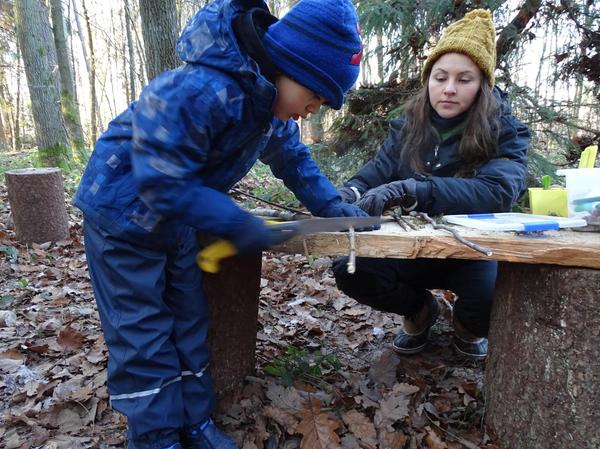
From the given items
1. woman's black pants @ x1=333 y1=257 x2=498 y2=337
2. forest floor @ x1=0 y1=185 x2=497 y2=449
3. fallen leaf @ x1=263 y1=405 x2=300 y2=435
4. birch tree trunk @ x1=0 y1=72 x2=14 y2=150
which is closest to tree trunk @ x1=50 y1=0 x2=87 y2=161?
forest floor @ x1=0 y1=185 x2=497 y2=449

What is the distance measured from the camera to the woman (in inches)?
88.8

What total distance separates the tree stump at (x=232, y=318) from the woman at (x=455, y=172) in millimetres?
514

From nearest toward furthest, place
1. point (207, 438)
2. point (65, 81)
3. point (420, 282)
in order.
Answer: point (207, 438) < point (420, 282) < point (65, 81)

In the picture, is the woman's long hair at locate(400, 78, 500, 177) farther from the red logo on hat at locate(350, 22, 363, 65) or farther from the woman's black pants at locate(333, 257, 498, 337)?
the red logo on hat at locate(350, 22, 363, 65)

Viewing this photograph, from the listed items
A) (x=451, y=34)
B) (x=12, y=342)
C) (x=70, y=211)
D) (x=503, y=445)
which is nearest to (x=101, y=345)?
(x=12, y=342)

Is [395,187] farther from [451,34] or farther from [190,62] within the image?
[190,62]

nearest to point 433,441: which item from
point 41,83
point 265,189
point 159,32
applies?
point 159,32

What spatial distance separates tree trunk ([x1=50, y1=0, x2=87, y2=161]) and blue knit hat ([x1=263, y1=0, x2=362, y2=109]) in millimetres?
9601

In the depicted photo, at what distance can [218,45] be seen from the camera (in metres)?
1.47

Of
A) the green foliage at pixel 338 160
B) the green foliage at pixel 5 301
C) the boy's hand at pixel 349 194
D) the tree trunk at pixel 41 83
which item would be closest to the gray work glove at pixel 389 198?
the boy's hand at pixel 349 194

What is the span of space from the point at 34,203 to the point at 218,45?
3.98 meters

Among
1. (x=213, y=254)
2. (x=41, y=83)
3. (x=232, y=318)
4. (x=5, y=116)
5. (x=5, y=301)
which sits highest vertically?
(x=5, y=116)

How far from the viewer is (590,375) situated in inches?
63.3

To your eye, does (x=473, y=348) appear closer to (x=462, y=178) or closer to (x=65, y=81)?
(x=462, y=178)
